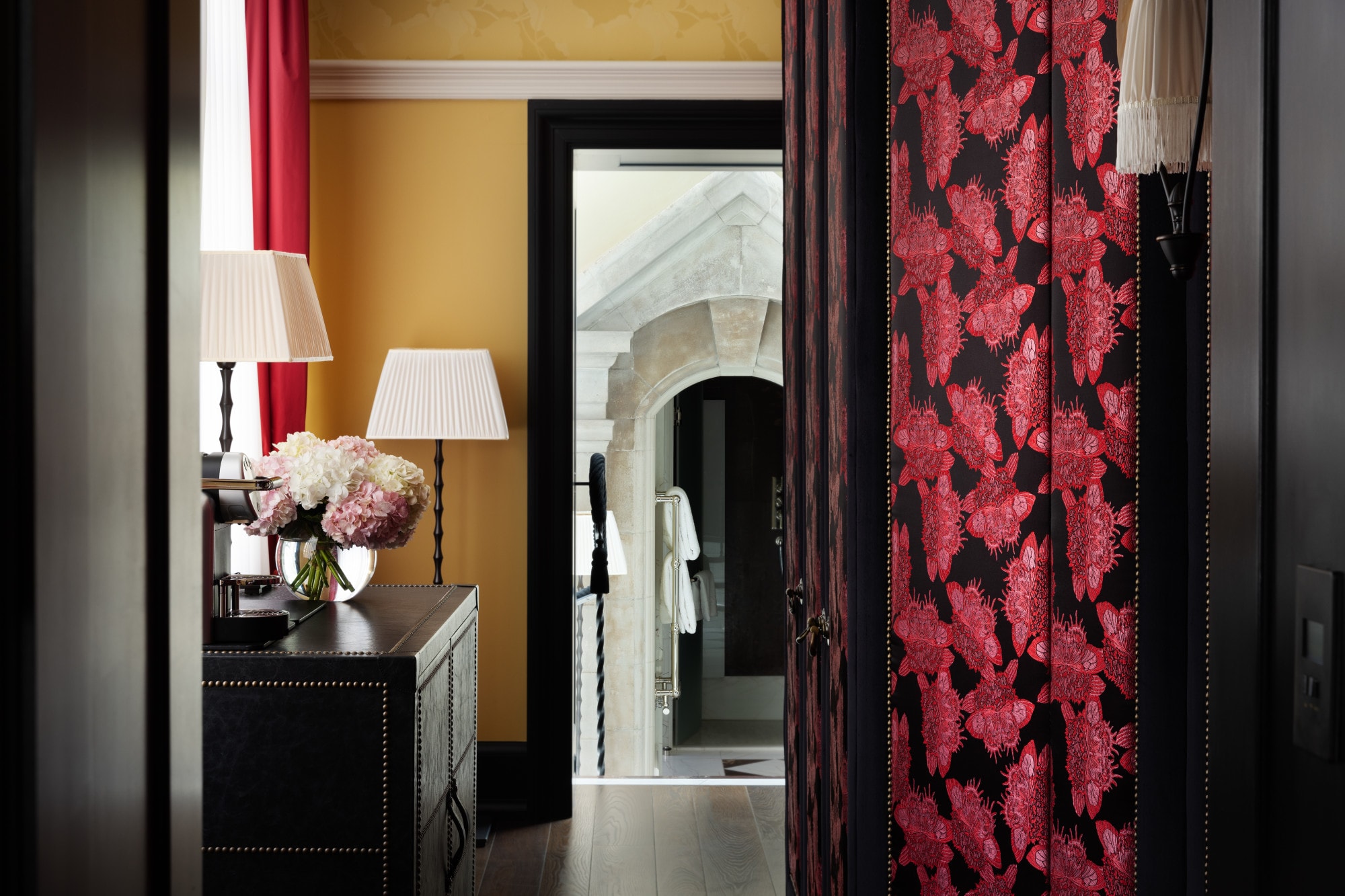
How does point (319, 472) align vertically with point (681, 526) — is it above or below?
above

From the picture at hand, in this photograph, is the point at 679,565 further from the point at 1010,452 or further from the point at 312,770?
the point at 1010,452

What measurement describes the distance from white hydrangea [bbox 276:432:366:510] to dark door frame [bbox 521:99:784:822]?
1314 mm

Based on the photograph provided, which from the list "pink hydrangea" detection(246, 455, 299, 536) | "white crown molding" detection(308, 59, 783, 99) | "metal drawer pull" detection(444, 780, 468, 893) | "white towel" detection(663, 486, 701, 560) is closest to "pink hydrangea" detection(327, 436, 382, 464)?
"pink hydrangea" detection(246, 455, 299, 536)

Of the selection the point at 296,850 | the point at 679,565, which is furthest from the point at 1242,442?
the point at 679,565

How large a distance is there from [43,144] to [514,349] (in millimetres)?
Answer: 2958

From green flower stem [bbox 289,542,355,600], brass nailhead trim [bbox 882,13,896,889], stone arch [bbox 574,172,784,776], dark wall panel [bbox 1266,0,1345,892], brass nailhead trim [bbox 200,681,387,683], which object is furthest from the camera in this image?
stone arch [bbox 574,172,784,776]

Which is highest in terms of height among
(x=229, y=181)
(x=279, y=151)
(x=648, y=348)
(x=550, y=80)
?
(x=550, y=80)

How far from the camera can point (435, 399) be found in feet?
10.2

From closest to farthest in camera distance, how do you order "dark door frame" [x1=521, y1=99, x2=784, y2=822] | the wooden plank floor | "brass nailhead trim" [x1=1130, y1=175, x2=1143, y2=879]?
"brass nailhead trim" [x1=1130, y1=175, x2=1143, y2=879]
the wooden plank floor
"dark door frame" [x1=521, y1=99, x2=784, y2=822]

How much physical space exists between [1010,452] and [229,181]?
2.37 metres

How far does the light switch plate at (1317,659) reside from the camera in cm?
59

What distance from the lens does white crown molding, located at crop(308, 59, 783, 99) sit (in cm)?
335

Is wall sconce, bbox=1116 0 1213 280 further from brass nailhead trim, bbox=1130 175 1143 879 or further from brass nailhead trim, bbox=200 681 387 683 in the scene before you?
brass nailhead trim, bbox=200 681 387 683

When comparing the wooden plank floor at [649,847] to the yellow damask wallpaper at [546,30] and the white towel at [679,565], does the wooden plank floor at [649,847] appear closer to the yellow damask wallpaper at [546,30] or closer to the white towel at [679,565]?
the white towel at [679,565]
